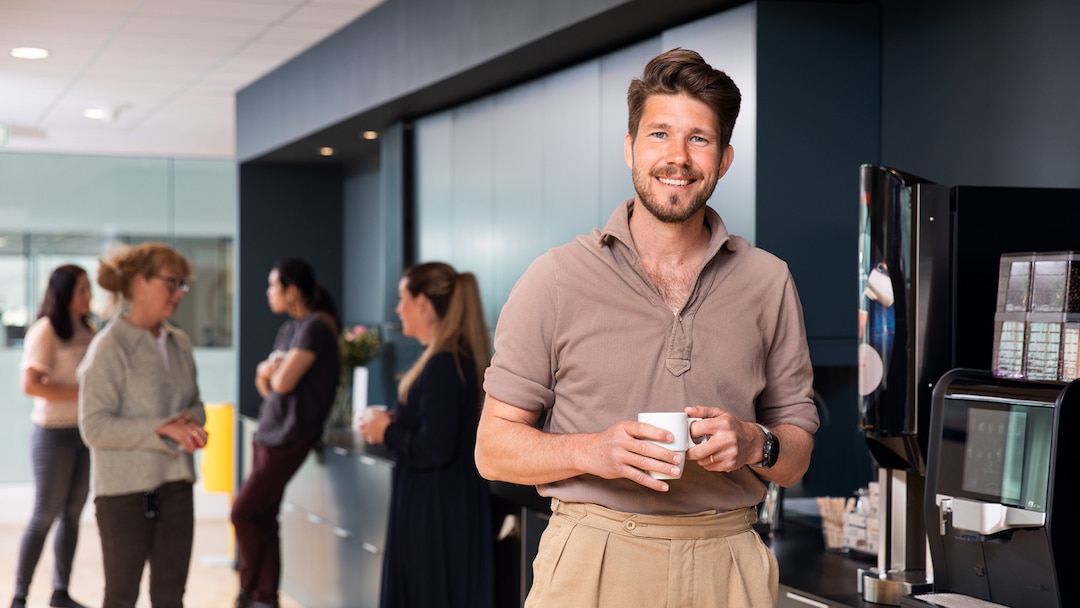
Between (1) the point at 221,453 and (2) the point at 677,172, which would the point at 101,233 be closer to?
(1) the point at 221,453

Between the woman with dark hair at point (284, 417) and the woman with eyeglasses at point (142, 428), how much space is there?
114cm

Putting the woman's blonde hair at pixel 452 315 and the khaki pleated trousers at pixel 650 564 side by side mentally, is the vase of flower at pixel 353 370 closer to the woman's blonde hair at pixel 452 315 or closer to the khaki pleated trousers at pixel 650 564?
the woman's blonde hair at pixel 452 315

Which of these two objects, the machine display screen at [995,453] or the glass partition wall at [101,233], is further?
the glass partition wall at [101,233]

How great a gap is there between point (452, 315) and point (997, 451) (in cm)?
235

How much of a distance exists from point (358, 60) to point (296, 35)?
18.1 inches

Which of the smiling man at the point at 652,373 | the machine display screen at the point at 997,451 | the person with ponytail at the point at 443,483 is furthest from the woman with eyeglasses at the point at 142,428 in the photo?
the machine display screen at the point at 997,451

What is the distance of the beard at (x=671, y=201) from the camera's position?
1731 mm

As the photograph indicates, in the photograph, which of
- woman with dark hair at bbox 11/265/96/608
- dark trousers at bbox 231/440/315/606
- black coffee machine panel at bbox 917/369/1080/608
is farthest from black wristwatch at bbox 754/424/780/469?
woman with dark hair at bbox 11/265/96/608

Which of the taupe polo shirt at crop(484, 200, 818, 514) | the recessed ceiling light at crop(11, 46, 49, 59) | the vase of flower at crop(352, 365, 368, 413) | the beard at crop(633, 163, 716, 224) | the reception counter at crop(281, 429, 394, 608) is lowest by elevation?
the reception counter at crop(281, 429, 394, 608)

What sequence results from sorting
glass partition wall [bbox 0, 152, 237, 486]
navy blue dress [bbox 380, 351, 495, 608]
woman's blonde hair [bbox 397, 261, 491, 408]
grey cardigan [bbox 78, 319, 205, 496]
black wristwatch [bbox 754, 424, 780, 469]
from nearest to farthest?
1. black wristwatch [bbox 754, 424, 780, 469]
2. grey cardigan [bbox 78, 319, 205, 496]
3. navy blue dress [bbox 380, 351, 495, 608]
4. woman's blonde hair [bbox 397, 261, 491, 408]
5. glass partition wall [bbox 0, 152, 237, 486]

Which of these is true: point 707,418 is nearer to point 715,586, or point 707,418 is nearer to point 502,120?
point 715,586

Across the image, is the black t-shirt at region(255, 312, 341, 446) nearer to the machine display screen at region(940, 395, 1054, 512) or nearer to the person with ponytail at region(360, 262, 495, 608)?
the person with ponytail at region(360, 262, 495, 608)

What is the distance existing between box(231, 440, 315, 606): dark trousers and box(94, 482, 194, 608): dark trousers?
4.09ft

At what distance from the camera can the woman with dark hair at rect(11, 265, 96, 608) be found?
18.1 feet
